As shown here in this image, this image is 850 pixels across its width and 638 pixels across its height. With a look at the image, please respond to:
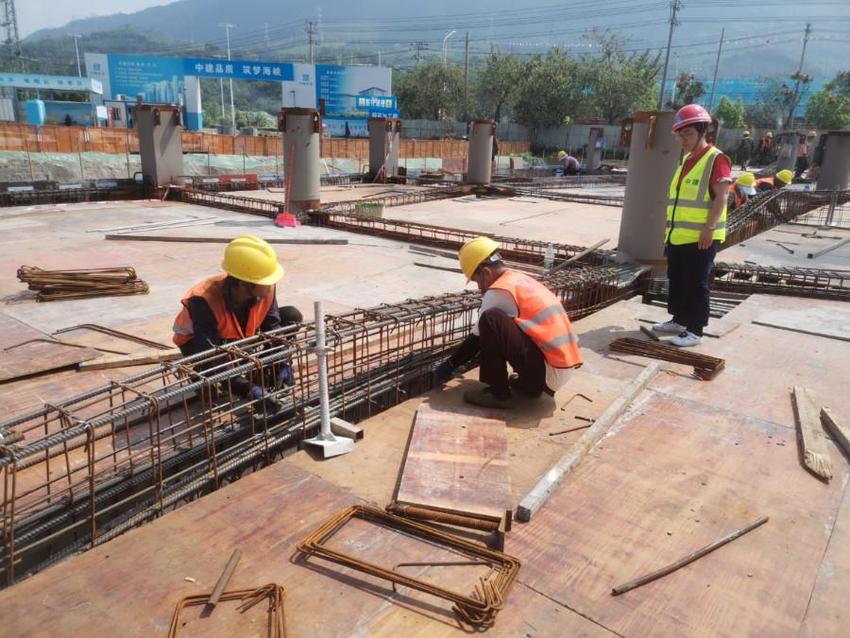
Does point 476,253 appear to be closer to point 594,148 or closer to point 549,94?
point 594,148

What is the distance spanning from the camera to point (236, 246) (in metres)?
3.45

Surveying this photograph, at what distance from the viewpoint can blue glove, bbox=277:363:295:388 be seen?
11.6 feet

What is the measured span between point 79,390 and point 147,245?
18.5ft

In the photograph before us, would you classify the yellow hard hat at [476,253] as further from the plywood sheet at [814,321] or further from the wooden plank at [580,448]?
the plywood sheet at [814,321]

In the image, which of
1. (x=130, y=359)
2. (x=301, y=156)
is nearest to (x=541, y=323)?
(x=130, y=359)

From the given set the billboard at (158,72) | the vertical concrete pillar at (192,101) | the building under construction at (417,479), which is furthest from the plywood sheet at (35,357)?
the billboard at (158,72)

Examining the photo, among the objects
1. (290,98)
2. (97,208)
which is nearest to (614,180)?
(97,208)

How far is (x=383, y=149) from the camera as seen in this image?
64.8ft

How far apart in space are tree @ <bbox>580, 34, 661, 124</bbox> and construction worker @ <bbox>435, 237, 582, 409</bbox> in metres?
50.8

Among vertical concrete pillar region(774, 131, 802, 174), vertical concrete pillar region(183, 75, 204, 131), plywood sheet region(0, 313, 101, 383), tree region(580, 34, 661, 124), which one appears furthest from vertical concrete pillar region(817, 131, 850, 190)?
vertical concrete pillar region(183, 75, 204, 131)

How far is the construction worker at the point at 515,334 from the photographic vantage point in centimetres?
352

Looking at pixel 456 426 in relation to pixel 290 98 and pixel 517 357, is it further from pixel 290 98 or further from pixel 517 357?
pixel 290 98

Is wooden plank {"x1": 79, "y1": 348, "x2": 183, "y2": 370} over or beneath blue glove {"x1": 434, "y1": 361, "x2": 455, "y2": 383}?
beneath

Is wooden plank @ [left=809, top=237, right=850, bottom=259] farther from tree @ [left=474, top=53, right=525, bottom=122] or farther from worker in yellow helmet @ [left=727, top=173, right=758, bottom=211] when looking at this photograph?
tree @ [left=474, top=53, right=525, bottom=122]
